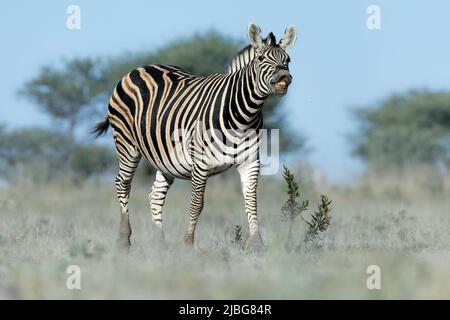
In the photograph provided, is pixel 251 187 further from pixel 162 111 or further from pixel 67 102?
pixel 67 102

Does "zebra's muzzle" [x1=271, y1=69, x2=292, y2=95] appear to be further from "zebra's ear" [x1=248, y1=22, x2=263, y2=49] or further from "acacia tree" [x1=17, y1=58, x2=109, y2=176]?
"acacia tree" [x1=17, y1=58, x2=109, y2=176]

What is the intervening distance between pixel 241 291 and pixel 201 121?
3135mm

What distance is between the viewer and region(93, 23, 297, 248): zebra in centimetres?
899

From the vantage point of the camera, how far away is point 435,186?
20.3 meters

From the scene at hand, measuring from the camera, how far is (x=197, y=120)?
9.43 metres

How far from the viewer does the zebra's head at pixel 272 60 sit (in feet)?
27.8

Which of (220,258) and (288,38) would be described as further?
(288,38)

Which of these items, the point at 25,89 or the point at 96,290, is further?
the point at 25,89

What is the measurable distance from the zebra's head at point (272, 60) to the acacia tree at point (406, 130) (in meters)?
21.5

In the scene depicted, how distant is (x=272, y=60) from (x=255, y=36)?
0.43 meters

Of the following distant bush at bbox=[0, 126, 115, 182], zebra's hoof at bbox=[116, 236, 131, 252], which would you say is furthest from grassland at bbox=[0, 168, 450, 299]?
distant bush at bbox=[0, 126, 115, 182]

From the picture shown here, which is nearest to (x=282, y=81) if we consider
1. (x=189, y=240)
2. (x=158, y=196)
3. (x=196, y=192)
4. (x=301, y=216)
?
(x=301, y=216)
